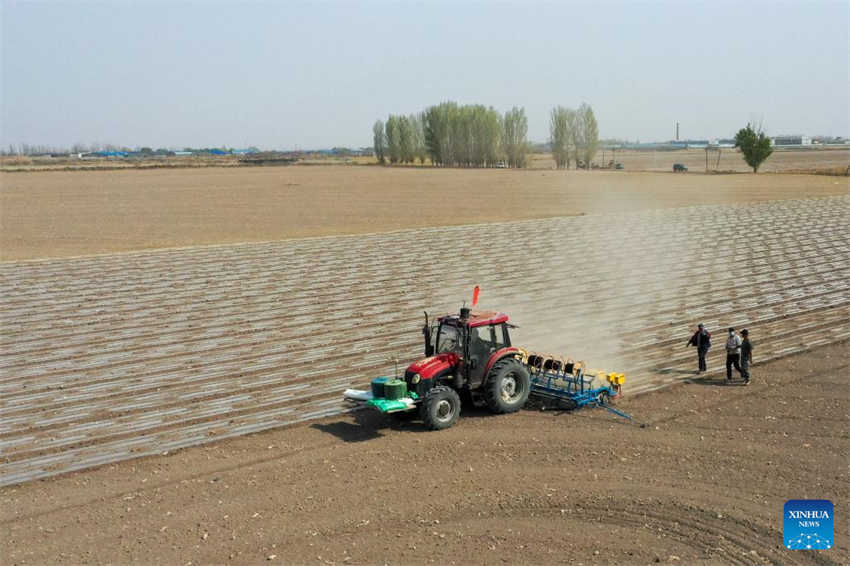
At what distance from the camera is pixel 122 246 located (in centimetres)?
3027

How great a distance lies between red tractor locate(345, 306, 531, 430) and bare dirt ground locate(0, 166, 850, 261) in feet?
66.8

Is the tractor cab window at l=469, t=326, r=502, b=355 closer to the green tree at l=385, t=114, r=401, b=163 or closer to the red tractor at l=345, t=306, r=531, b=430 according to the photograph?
the red tractor at l=345, t=306, r=531, b=430

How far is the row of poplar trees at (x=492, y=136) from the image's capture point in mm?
106312

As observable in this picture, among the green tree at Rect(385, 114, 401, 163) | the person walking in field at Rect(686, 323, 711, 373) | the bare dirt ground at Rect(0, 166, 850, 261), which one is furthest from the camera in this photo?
the green tree at Rect(385, 114, 401, 163)

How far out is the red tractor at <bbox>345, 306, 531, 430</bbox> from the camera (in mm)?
12445

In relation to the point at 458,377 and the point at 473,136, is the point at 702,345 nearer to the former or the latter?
the point at 458,377

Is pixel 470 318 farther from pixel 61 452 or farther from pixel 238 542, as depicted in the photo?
pixel 61 452

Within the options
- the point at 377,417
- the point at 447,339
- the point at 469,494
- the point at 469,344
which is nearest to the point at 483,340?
the point at 469,344

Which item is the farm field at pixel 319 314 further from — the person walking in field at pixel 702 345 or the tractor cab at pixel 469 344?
the tractor cab at pixel 469 344

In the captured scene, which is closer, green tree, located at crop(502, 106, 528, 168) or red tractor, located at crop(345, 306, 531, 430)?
red tractor, located at crop(345, 306, 531, 430)

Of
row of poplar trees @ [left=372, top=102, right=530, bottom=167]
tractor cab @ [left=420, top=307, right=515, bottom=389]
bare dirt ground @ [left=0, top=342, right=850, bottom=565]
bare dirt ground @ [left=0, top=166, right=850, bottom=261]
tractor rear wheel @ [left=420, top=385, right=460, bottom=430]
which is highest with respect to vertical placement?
row of poplar trees @ [left=372, top=102, right=530, bottom=167]

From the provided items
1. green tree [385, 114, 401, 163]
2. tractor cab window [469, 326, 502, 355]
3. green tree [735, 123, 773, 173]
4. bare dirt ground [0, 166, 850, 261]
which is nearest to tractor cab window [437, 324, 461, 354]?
tractor cab window [469, 326, 502, 355]

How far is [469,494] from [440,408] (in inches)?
101

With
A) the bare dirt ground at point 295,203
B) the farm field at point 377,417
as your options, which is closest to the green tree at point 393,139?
the bare dirt ground at point 295,203
